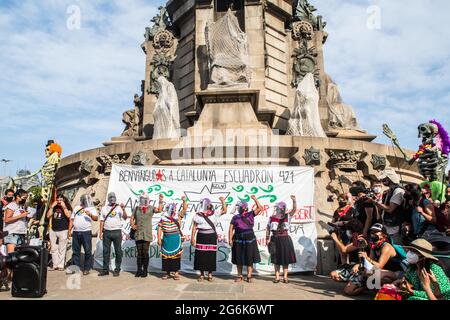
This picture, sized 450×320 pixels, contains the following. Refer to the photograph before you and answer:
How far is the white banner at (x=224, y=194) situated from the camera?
9.30 meters

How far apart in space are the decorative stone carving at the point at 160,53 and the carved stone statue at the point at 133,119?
165cm

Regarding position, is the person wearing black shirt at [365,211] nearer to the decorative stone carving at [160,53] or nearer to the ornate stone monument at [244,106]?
the ornate stone monument at [244,106]

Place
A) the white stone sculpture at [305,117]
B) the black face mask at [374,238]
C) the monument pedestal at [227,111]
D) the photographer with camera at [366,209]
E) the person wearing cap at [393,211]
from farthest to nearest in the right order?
the white stone sculpture at [305,117]
the monument pedestal at [227,111]
the photographer with camera at [366,209]
the person wearing cap at [393,211]
the black face mask at [374,238]

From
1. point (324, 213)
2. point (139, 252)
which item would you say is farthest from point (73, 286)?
point (324, 213)

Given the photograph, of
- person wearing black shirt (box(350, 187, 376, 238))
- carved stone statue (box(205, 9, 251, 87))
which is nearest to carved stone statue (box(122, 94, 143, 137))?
carved stone statue (box(205, 9, 251, 87))

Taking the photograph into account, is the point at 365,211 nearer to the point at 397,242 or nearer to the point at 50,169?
the point at 397,242

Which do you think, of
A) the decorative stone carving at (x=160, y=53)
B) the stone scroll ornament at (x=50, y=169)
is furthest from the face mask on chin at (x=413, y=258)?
the decorative stone carving at (x=160, y=53)

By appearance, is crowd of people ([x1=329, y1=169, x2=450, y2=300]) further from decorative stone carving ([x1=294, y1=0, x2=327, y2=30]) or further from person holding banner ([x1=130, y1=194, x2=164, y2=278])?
decorative stone carving ([x1=294, y1=0, x2=327, y2=30])

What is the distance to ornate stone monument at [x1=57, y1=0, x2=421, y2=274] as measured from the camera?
12000mm

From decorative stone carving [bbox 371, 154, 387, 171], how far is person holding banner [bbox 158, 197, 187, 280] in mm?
6973

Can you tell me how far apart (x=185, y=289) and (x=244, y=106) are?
956cm

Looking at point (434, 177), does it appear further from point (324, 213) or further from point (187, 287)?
point (187, 287)

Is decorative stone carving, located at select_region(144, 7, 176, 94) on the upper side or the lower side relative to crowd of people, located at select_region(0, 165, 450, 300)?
upper
